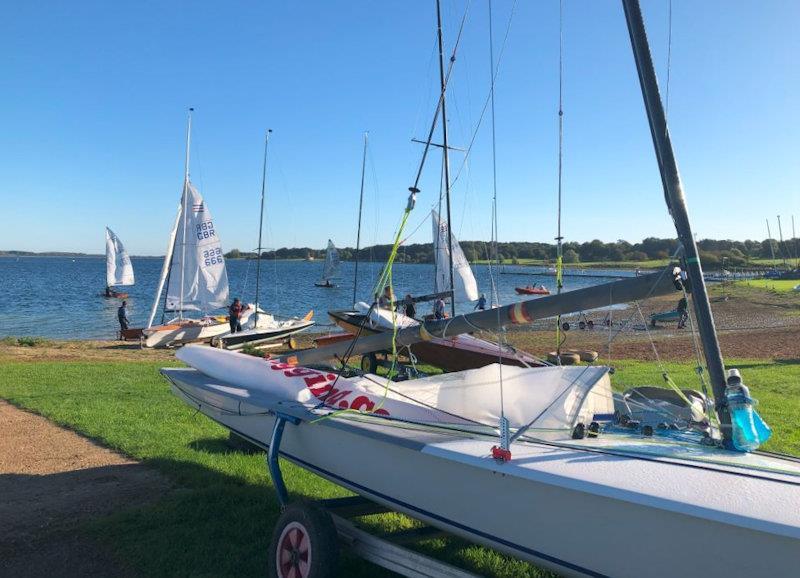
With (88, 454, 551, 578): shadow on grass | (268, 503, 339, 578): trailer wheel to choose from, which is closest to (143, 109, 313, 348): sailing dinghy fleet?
(88, 454, 551, 578): shadow on grass

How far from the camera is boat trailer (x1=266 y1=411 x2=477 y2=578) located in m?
3.69

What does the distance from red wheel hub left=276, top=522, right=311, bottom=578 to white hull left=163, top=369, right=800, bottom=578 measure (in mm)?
437

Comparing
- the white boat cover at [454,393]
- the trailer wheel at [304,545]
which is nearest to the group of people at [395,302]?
the white boat cover at [454,393]

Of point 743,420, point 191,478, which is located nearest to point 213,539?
point 191,478

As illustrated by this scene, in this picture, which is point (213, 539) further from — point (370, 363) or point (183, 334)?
point (183, 334)

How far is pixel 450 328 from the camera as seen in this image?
5.34m

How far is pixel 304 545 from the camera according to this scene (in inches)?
158

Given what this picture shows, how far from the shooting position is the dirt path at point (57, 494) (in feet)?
15.0

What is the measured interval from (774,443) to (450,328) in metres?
4.37

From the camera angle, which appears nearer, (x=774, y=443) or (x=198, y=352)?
(x=198, y=352)

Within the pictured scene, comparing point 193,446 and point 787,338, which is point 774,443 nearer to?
point 193,446

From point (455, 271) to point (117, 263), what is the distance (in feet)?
116

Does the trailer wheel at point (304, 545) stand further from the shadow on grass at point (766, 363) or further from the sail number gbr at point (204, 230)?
the sail number gbr at point (204, 230)

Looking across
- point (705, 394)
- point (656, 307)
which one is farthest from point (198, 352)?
point (656, 307)
